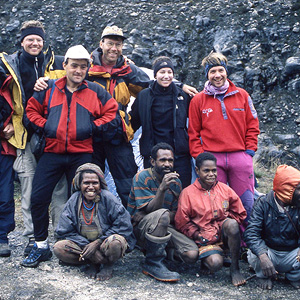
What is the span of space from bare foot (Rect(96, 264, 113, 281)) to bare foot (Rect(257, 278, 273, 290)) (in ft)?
5.46

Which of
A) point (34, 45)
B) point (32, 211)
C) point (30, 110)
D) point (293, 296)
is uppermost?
point (34, 45)

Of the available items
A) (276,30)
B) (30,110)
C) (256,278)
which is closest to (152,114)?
(30,110)

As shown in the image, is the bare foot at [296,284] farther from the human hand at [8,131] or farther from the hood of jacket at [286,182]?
the human hand at [8,131]

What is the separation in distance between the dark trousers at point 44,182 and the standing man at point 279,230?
2.24 metres

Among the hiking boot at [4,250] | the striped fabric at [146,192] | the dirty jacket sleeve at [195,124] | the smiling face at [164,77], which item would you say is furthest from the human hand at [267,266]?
the hiking boot at [4,250]

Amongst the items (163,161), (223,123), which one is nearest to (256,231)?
(163,161)

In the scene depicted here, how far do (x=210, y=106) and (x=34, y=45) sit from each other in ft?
7.98

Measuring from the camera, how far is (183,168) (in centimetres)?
538

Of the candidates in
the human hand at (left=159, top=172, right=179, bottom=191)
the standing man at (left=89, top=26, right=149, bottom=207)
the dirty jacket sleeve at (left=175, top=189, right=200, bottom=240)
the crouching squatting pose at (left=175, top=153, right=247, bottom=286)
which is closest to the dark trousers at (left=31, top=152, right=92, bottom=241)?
the standing man at (left=89, top=26, right=149, bottom=207)

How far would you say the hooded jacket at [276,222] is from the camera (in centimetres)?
425

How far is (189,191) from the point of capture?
4.77 metres

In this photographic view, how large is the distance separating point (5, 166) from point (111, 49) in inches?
82.6

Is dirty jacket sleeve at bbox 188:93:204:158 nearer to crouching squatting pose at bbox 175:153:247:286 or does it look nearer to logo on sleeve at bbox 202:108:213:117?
logo on sleeve at bbox 202:108:213:117

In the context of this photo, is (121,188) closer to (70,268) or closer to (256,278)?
(70,268)
